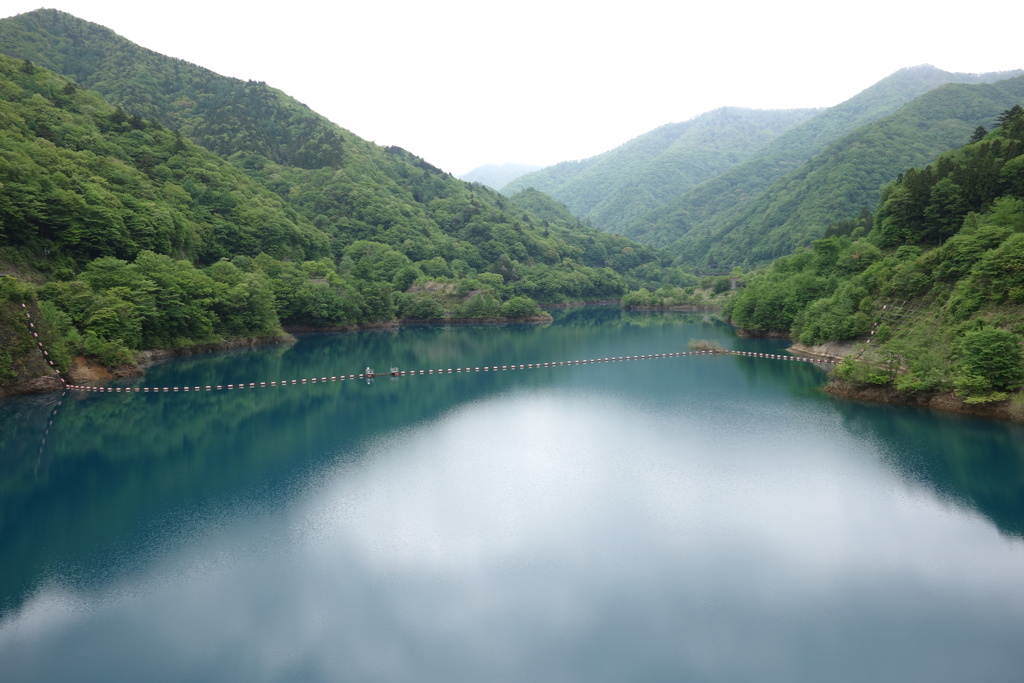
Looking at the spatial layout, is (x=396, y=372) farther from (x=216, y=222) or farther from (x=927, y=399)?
(x=216, y=222)

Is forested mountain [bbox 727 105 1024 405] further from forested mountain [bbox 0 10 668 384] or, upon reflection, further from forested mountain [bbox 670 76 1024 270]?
forested mountain [bbox 670 76 1024 270]

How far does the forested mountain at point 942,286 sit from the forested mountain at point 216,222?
47.5 meters

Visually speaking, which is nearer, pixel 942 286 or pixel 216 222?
pixel 942 286

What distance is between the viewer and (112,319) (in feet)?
132

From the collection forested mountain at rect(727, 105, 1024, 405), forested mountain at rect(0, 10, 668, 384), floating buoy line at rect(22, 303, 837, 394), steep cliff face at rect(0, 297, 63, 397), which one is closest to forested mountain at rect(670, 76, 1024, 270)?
forested mountain at rect(0, 10, 668, 384)

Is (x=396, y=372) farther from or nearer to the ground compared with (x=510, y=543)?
nearer to the ground

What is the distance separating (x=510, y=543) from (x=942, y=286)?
3197cm

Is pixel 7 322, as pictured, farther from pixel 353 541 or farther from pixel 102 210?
pixel 353 541

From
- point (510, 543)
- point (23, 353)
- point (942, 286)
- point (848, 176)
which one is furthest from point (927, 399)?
point (848, 176)

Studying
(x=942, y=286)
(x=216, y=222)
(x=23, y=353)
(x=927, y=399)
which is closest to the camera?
(x=927, y=399)

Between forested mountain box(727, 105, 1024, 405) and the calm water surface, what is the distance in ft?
8.13

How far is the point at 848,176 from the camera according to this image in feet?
403

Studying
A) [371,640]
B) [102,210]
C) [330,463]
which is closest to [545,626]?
[371,640]

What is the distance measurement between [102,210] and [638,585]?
51.9 m
